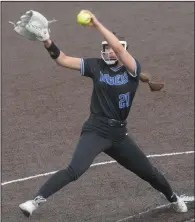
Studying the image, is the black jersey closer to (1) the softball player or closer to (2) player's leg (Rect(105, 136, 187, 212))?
(1) the softball player

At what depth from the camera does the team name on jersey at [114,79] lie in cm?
623

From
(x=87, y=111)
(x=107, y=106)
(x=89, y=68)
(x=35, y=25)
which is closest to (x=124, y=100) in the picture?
(x=107, y=106)

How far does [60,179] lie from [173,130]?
3.99m

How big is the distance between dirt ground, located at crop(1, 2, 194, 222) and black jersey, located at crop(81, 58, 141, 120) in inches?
52.7

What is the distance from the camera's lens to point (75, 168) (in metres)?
6.05

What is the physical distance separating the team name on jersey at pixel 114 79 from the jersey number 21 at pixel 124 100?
131 millimetres

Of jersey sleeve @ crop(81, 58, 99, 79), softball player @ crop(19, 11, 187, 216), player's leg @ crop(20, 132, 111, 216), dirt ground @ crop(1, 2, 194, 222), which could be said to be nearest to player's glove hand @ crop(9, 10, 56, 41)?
softball player @ crop(19, 11, 187, 216)

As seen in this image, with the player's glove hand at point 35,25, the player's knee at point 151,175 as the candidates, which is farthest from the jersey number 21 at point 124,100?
the player's glove hand at point 35,25

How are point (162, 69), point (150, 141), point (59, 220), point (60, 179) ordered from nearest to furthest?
point (60, 179), point (59, 220), point (150, 141), point (162, 69)

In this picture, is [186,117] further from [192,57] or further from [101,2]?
[101,2]

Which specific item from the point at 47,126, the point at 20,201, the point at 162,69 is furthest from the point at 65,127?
the point at 162,69

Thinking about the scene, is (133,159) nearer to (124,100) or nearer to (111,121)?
(111,121)

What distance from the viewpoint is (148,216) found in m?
6.91

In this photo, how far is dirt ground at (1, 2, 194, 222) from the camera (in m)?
7.32
